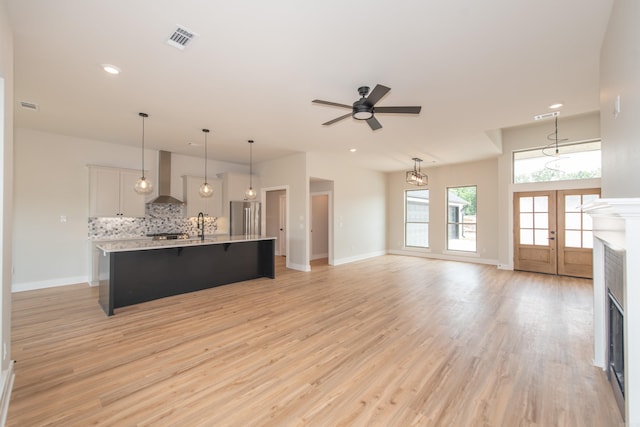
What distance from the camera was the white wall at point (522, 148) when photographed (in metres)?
5.82

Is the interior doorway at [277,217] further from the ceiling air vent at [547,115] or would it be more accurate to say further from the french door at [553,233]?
the ceiling air vent at [547,115]

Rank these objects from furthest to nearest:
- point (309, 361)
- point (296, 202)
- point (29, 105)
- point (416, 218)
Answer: point (416, 218) → point (296, 202) → point (29, 105) → point (309, 361)

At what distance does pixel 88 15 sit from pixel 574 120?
816 cm

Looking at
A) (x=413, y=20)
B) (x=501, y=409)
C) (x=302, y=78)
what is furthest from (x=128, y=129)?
(x=501, y=409)

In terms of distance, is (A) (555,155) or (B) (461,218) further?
(B) (461,218)

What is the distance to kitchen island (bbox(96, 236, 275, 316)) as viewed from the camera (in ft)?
13.3

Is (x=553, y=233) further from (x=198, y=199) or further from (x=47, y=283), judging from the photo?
(x=47, y=283)

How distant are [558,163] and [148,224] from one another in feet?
30.8

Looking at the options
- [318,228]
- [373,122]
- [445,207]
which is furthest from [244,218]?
[445,207]

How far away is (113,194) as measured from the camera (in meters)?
5.66

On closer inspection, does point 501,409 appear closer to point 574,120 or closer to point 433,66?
point 433,66

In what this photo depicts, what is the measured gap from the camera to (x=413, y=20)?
2.21m

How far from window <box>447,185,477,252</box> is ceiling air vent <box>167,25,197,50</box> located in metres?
7.87

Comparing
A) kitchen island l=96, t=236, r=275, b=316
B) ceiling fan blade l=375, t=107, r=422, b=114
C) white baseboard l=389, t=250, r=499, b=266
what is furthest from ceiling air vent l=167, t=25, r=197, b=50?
white baseboard l=389, t=250, r=499, b=266
